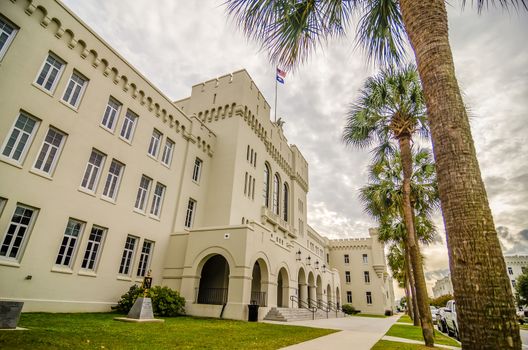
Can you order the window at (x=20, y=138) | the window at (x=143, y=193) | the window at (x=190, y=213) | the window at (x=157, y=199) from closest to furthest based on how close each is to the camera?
the window at (x=20, y=138) < the window at (x=143, y=193) < the window at (x=157, y=199) < the window at (x=190, y=213)

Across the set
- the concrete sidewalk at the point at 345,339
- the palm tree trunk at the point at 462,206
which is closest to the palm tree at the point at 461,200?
the palm tree trunk at the point at 462,206

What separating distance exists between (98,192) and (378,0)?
1444 cm

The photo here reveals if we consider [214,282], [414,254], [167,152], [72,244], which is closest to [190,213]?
[167,152]

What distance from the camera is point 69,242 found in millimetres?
13047

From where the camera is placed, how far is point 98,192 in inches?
565

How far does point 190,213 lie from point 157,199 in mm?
3283

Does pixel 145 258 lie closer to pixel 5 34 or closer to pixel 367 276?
pixel 5 34

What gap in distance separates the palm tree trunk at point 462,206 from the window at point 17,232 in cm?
1443

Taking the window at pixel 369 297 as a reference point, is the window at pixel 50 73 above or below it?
above

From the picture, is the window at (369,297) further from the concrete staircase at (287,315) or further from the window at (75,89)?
the window at (75,89)

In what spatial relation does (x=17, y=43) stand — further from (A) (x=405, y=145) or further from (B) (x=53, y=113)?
(A) (x=405, y=145)

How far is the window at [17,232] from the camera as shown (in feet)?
35.9

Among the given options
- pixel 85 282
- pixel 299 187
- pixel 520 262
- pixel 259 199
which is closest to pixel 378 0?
pixel 85 282

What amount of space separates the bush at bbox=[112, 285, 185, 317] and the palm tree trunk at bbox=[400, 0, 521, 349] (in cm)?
1416
